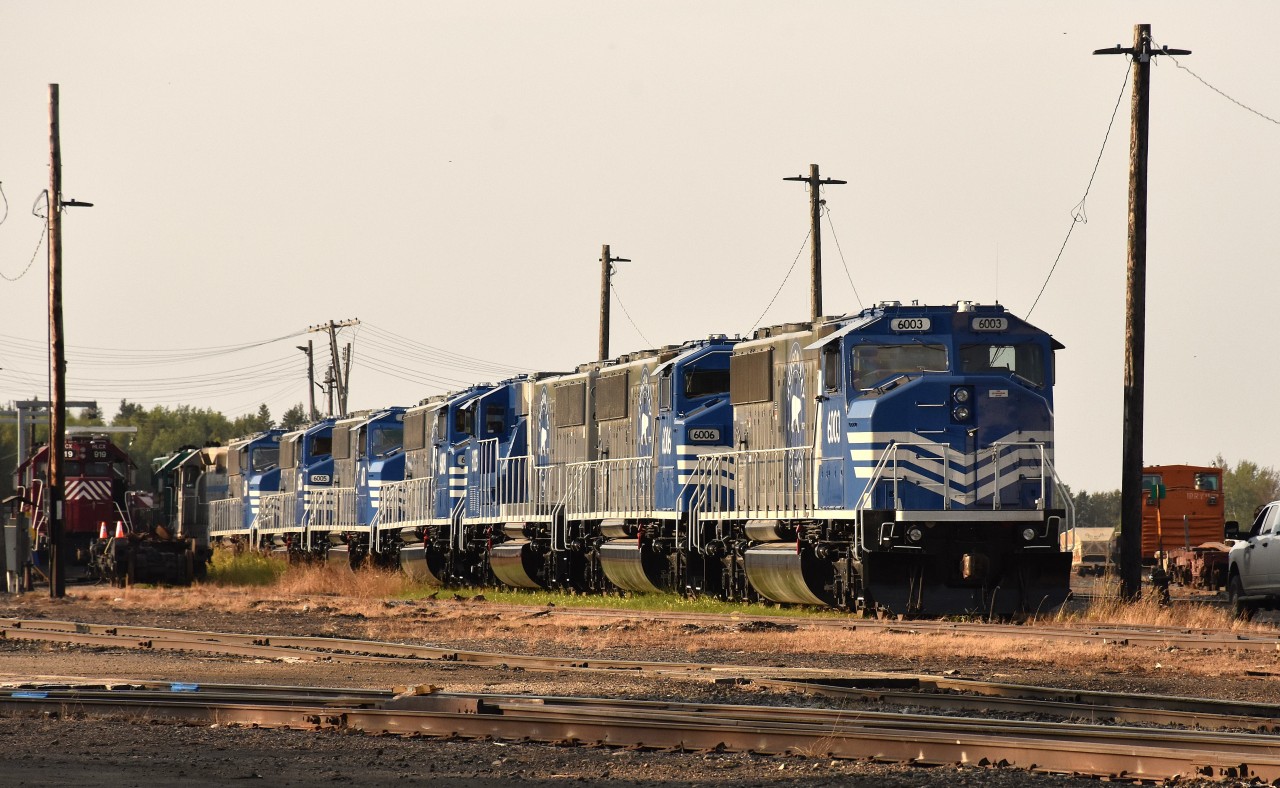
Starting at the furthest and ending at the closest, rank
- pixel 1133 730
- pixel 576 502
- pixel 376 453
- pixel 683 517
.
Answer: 1. pixel 376 453
2. pixel 576 502
3. pixel 683 517
4. pixel 1133 730

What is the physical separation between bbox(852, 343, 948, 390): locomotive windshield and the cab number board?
0.19 metres

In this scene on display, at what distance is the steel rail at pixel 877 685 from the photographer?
36.2 feet

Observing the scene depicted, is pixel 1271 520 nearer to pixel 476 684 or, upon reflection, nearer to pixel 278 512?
pixel 476 684

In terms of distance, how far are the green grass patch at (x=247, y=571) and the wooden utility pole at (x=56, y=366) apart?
5.72m

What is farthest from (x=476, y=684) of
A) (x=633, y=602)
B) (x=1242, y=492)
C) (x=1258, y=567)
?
(x=1242, y=492)

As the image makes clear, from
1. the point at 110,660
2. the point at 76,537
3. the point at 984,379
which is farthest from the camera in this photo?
the point at 76,537

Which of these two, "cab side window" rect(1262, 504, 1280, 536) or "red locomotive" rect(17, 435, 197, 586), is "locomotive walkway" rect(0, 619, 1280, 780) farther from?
"red locomotive" rect(17, 435, 197, 586)

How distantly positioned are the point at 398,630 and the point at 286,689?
29.3 ft

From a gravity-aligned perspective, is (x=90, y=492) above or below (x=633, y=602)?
above

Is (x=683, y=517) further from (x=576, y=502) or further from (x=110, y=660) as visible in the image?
(x=110, y=660)

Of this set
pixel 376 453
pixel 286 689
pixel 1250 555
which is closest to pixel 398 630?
pixel 286 689

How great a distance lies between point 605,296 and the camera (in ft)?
154

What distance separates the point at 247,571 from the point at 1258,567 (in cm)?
2497

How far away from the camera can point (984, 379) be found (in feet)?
69.1
